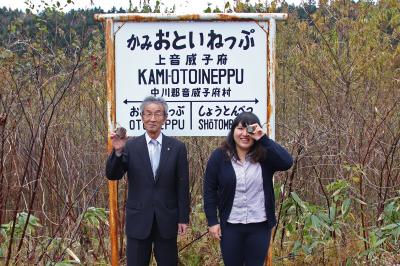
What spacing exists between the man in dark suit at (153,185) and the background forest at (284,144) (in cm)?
76

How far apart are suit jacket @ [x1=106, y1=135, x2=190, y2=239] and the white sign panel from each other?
1.12ft

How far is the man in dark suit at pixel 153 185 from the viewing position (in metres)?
4.11

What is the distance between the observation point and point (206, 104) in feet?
14.6

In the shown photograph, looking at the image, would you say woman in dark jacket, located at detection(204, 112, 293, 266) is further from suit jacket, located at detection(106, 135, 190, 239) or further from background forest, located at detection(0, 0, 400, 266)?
background forest, located at detection(0, 0, 400, 266)

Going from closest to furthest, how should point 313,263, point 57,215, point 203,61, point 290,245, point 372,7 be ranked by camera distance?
point 203,61 < point 313,263 < point 290,245 < point 57,215 < point 372,7

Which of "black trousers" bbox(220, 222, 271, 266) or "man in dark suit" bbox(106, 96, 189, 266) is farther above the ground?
"man in dark suit" bbox(106, 96, 189, 266)

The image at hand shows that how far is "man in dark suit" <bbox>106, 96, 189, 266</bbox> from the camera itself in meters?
4.11

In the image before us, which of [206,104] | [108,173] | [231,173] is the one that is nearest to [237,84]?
[206,104]

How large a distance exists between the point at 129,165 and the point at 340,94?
3.40 m

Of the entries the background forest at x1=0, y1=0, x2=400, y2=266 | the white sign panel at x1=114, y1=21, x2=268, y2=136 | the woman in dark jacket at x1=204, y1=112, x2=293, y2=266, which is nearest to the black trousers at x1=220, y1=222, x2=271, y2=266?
the woman in dark jacket at x1=204, y1=112, x2=293, y2=266

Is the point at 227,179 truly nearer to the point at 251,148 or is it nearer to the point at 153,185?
the point at 251,148

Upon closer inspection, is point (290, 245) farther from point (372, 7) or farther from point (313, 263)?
point (372, 7)

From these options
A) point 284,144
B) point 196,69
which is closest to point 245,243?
point 196,69

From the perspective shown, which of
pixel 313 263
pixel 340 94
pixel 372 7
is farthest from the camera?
pixel 372 7
